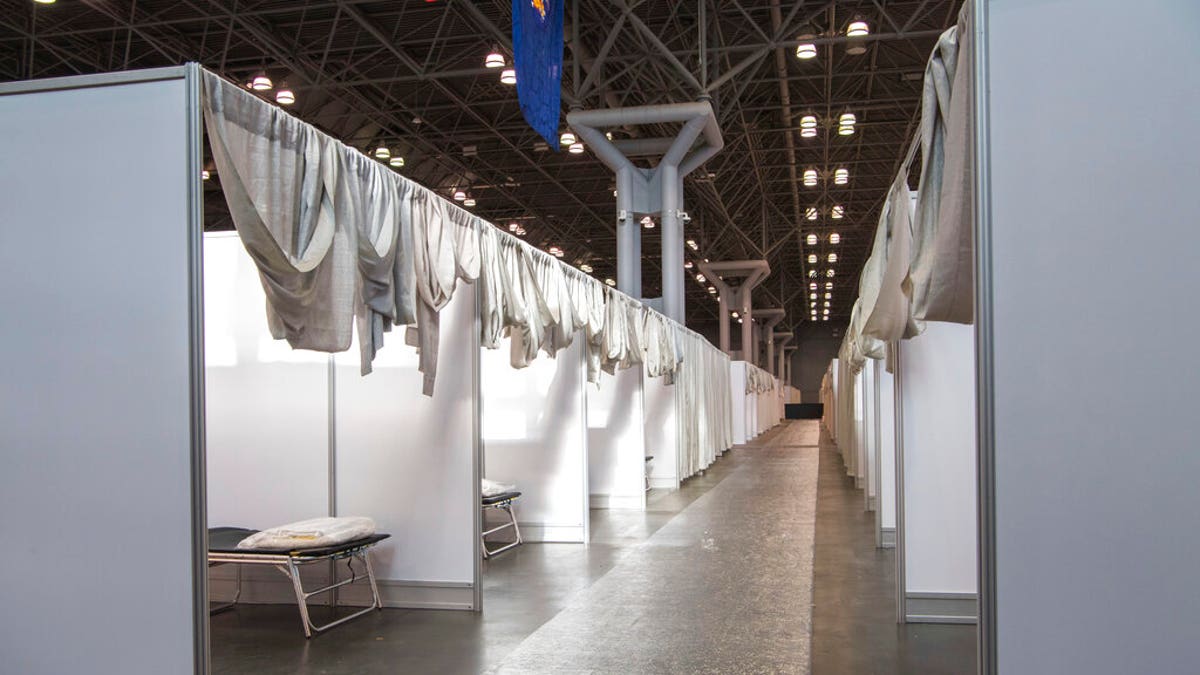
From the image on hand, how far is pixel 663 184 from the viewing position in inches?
564

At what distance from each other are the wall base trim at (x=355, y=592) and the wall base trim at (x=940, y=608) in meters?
2.29

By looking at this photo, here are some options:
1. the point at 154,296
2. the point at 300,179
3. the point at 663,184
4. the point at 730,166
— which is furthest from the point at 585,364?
the point at 730,166

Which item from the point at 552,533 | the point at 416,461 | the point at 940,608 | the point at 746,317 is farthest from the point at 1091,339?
the point at 746,317

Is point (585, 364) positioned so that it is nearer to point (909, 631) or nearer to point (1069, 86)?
point (909, 631)

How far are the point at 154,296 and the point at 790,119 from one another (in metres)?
16.7

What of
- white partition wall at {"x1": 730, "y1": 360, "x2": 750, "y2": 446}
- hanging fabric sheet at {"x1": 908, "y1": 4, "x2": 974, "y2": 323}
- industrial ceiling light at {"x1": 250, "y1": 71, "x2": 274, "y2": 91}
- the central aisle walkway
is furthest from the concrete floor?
white partition wall at {"x1": 730, "y1": 360, "x2": 750, "y2": 446}

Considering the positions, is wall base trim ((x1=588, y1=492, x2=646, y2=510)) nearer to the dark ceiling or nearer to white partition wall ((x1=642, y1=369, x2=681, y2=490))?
white partition wall ((x1=642, y1=369, x2=681, y2=490))

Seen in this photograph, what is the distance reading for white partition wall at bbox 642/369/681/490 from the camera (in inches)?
485

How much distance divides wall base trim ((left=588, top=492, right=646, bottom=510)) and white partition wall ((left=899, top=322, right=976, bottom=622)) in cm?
538

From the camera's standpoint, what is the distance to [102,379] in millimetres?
2900

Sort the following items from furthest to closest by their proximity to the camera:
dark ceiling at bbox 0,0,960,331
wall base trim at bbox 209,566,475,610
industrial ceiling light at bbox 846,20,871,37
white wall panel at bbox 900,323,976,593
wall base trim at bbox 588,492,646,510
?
dark ceiling at bbox 0,0,960,331
industrial ceiling light at bbox 846,20,871,37
wall base trim at bbox 588,492,646,510
wall base trim at bbox 209,566,475,610
white wall panel at bbox 900,323,976,593

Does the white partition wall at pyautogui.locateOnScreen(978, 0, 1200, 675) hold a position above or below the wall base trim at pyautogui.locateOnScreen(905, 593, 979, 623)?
above

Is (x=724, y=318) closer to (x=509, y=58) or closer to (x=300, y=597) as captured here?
(x=509, y=58)

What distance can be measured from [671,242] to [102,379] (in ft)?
39.4
